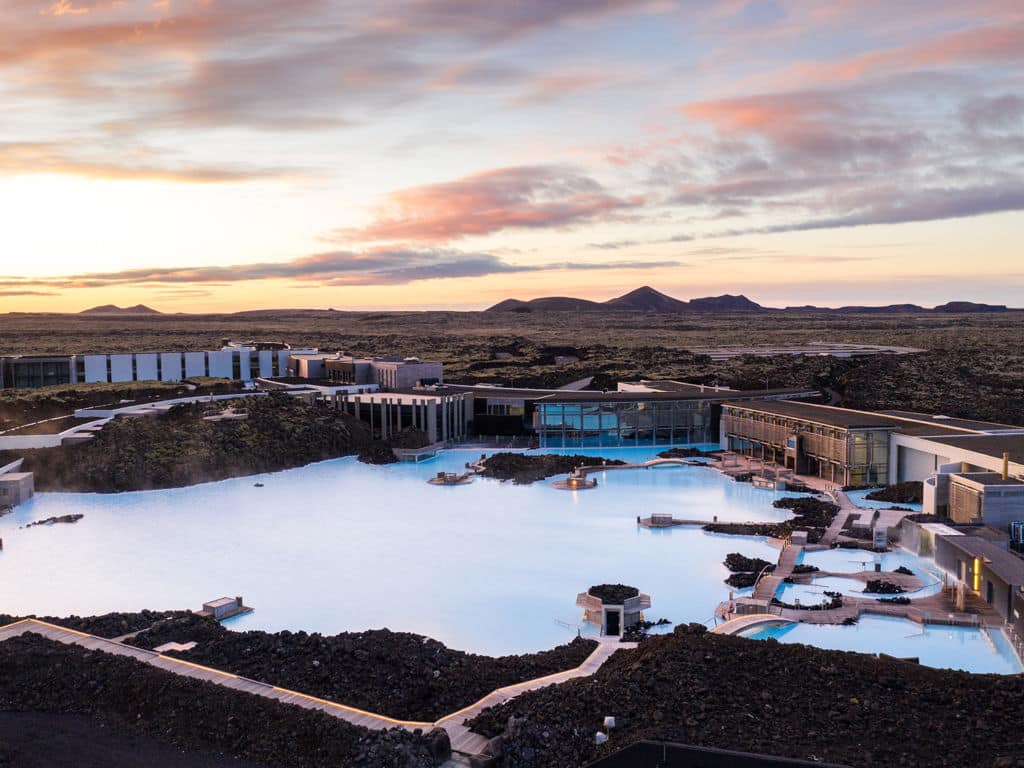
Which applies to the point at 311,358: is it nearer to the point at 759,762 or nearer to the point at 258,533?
the point at 258,533

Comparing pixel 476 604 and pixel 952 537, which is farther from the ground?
pixel 952 537

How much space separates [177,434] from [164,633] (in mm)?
23437

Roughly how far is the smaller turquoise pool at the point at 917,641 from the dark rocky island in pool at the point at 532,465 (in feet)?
62.0

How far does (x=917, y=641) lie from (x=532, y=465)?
21.9 m

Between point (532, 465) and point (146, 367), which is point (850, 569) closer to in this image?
point (532, 465)

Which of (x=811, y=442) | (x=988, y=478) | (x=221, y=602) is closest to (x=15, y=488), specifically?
(x=221, y=602)

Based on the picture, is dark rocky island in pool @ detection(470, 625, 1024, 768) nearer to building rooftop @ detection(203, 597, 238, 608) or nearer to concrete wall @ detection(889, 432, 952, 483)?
building rooftop @ detection(203, 597, 238, 608)

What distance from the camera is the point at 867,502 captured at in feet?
102

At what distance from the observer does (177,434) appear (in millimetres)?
39531

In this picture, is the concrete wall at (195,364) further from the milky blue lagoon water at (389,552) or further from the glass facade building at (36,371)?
the milky blue lagoon water at (389,552)

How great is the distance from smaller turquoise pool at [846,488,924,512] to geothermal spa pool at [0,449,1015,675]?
9.13 ft

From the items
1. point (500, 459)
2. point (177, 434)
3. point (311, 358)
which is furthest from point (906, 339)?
point (177, 434)

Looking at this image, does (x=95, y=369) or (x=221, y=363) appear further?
(x=221, y=363)

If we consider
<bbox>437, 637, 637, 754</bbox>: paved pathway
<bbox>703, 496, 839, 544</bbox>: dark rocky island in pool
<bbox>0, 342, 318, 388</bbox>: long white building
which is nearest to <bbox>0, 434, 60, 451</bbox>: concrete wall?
<bbox>0, 342, 318, 388</bbox>: long white building
